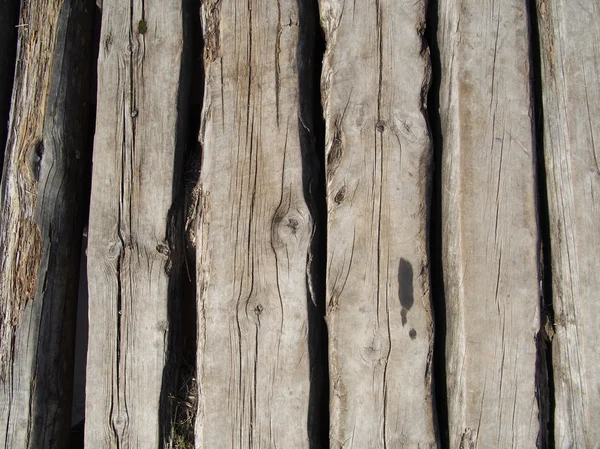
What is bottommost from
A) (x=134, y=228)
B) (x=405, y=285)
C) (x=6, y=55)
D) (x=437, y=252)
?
(x=405, y=285)

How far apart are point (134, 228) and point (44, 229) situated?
40cm

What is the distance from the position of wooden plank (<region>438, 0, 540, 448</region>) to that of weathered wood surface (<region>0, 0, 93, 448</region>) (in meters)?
1.48

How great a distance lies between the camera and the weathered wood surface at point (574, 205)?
6.15 feet

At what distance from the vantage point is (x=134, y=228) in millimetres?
2080

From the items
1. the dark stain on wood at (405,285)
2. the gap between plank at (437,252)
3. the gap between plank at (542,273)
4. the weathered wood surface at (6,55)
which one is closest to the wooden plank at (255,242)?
the dark stain on wood at (405,285)

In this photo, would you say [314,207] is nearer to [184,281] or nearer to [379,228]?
[379,228]

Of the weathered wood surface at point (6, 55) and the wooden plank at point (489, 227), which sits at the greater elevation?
the weathered wood surface at point (6, 55)

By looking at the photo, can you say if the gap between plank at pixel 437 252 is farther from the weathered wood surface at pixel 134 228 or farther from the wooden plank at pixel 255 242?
the weathered wood surface at pixel 134 228

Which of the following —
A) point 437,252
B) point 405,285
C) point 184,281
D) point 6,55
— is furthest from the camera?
point 6,55

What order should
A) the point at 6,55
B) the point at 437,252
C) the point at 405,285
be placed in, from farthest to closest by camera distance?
1. the point at 6,55
2. the point at 437,252
3. the point at 405,285

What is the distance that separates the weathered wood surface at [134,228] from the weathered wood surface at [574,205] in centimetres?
137

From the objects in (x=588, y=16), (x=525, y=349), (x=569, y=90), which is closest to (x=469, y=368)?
(x=525, y=349)

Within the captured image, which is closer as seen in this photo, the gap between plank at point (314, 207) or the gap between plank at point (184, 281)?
the gap between plank at point (314, 207)

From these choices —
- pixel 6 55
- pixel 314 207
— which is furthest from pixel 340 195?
pixel 6 55
